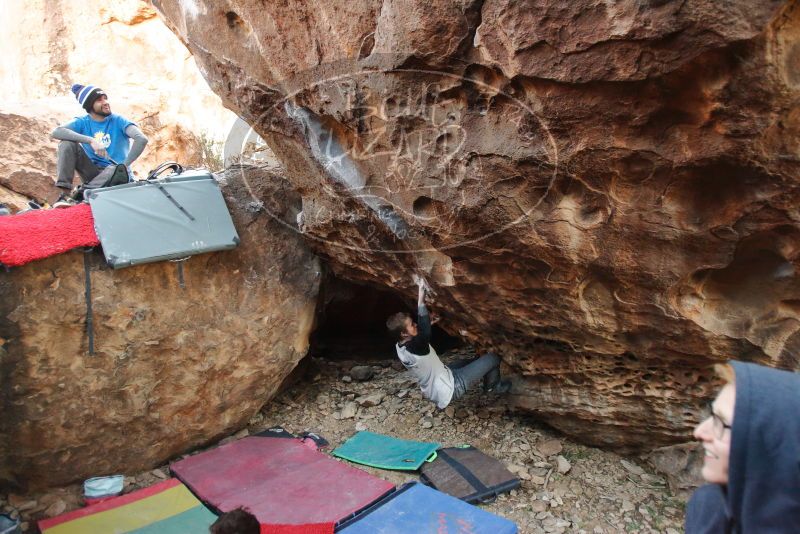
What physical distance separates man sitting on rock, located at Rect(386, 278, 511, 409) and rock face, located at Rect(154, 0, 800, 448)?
19 centimetres

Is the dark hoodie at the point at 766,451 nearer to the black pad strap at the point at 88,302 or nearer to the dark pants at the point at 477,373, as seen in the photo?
the dark pants at the point at 477,373

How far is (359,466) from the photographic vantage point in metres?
3.31

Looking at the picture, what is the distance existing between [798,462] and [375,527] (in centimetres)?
222

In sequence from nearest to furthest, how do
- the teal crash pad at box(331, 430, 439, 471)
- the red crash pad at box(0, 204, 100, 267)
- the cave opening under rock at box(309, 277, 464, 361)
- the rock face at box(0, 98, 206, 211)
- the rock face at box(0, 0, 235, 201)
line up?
the red crash pad at box(0, 204, 100, 267)
the teal crash pad at box(331, 430, 439, 471)
the rock face at box(0, 98, 206, 211)
the cave opening under rock at box(309, 277, 464, 361)
the rock face at box(0, 0, 235, 201)

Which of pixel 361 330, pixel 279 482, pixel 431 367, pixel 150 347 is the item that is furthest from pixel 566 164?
pixel 361 330

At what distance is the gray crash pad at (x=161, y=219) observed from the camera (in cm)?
308

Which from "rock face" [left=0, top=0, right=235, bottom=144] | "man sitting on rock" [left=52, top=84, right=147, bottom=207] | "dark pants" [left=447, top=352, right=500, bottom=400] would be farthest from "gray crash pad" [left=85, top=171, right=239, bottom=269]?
"rock face" [left=0, top=0, right=235, bottom=144]

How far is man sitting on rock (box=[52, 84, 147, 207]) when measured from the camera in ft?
11.4

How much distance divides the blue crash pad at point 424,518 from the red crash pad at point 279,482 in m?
0.09

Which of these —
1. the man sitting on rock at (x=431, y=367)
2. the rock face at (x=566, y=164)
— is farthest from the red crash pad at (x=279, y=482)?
the rock face at (x=566, y=164)

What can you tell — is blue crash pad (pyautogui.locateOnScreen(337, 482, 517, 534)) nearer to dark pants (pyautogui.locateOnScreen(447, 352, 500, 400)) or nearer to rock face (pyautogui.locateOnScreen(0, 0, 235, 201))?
dark pants (pyautogui.locateOnScreen(447, 352, 500, 400))

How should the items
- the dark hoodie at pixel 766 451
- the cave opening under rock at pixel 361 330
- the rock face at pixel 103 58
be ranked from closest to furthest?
1. the dark hoodie at pixel 766 451
2. the cave opening under rock at pixel 361 330
3. the rock face at pixel 103 58

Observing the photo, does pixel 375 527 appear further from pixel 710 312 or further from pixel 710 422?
pixel 710 422
